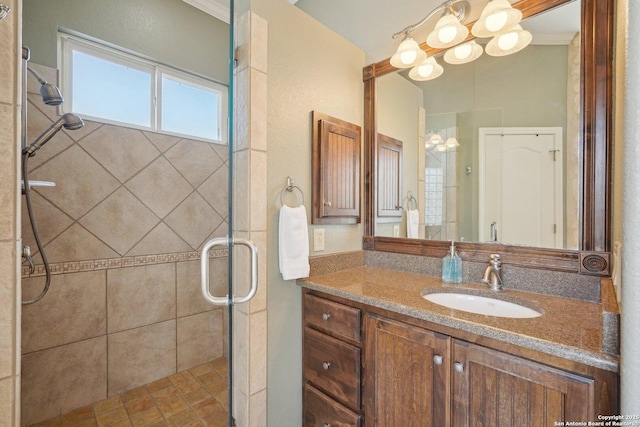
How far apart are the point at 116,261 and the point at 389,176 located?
1.84 metres

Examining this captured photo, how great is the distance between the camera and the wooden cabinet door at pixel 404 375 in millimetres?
968

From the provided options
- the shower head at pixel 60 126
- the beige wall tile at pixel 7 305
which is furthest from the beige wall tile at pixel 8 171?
the shower head at pixel 60 126

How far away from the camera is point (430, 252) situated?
1.55 m

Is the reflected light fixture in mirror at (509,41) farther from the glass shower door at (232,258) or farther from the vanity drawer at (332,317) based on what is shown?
the vanity drawer at (332,317)

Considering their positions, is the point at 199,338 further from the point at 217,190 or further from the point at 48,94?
the point at 48,94

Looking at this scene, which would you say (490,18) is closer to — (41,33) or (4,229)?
(4,229)

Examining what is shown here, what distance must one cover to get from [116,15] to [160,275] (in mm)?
1751

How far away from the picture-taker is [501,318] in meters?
0.93

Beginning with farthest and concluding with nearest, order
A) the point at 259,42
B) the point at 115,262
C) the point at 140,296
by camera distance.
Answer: the point at 140,296 → the point at 115,262 → the point at 259,42

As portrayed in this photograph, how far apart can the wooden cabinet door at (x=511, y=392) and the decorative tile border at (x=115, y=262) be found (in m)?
1.43

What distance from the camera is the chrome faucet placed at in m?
1.26

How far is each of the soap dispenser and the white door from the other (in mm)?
160

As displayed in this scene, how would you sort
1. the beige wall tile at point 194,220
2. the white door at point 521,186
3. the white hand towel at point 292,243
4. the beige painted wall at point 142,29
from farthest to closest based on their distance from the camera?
the beige wall tile at point 194,220, the beige painted wall at point 142,29, the white hand towel at point 292,243, the white door at point 521,186

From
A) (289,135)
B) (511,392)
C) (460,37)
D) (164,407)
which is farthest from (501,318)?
(164,407)
